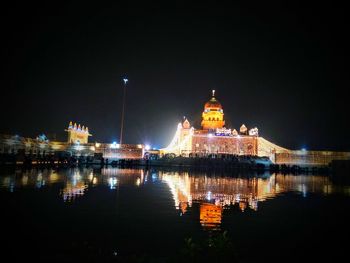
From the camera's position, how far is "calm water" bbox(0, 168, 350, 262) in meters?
8.59

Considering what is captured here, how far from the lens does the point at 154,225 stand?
11438mm

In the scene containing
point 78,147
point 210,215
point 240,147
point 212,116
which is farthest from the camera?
point 212,116

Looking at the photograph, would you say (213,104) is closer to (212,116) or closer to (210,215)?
(212,116)

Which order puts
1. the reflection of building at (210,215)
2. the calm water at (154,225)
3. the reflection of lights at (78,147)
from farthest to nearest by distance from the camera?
the reflection of lights at (78,147) → the reflection of building at (210,215) → the calm water at (154,225)

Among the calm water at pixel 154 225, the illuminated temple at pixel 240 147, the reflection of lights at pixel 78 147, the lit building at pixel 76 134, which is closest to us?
the calm water at pixel 154 225

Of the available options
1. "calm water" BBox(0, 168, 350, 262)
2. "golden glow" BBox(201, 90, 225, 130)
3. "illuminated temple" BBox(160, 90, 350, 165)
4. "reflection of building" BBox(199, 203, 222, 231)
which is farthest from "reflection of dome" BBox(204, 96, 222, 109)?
"reflection of building" BBox(199, 203, 222, 231)

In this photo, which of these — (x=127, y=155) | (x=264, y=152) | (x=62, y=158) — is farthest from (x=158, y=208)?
(x=264, y=152)

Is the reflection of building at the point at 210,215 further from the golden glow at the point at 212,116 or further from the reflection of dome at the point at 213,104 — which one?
the reflection of dome at the point at 213,104

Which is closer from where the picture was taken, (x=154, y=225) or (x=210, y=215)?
(x=154, y=225)

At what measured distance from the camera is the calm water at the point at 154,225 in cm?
859

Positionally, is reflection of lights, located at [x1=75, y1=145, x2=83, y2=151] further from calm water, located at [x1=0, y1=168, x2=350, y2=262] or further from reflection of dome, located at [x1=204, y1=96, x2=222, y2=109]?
calm water, located at [x1=0, y1=168, x2=350, y2=262]

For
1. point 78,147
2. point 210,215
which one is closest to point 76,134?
point 78,147

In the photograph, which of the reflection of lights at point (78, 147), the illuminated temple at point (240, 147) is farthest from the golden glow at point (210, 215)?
the reflection of lights at point (78, 147)

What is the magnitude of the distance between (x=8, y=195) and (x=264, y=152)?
70.1 metres
